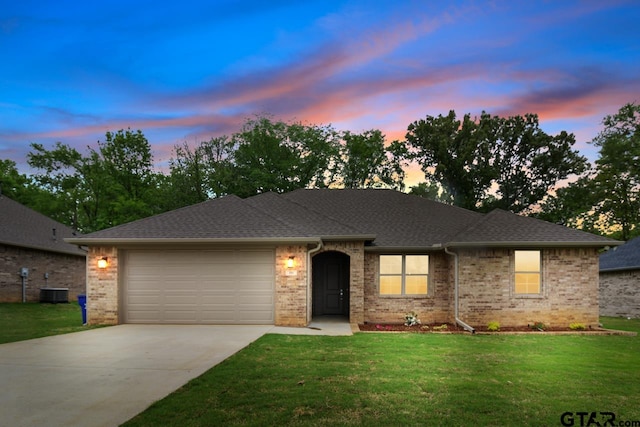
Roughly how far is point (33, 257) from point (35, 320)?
26.7 feet

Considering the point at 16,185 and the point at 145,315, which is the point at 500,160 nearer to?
the point at 145,315

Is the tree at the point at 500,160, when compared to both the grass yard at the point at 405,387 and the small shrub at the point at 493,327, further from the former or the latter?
the grass yard at the point at 405,387

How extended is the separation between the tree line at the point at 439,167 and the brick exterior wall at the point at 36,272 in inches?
405

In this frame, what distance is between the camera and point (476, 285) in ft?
46.1

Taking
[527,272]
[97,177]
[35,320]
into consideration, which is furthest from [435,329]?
[97,177]

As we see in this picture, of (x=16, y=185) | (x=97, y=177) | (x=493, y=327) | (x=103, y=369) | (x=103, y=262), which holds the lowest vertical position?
(x=493, y=327)

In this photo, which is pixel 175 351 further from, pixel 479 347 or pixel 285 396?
pixel 479 347

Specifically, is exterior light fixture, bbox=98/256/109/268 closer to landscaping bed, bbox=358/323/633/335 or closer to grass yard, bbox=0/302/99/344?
grass yard, bbox=0/302/99/344

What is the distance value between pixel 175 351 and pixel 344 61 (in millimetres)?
11292

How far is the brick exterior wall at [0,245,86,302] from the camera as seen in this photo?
20.6m

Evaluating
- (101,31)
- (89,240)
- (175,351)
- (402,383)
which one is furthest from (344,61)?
(402,383)

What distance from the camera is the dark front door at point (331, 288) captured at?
17469mm

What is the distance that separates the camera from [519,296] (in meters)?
14.1

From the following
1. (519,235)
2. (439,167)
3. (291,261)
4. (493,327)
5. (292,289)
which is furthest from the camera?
(439,167)
